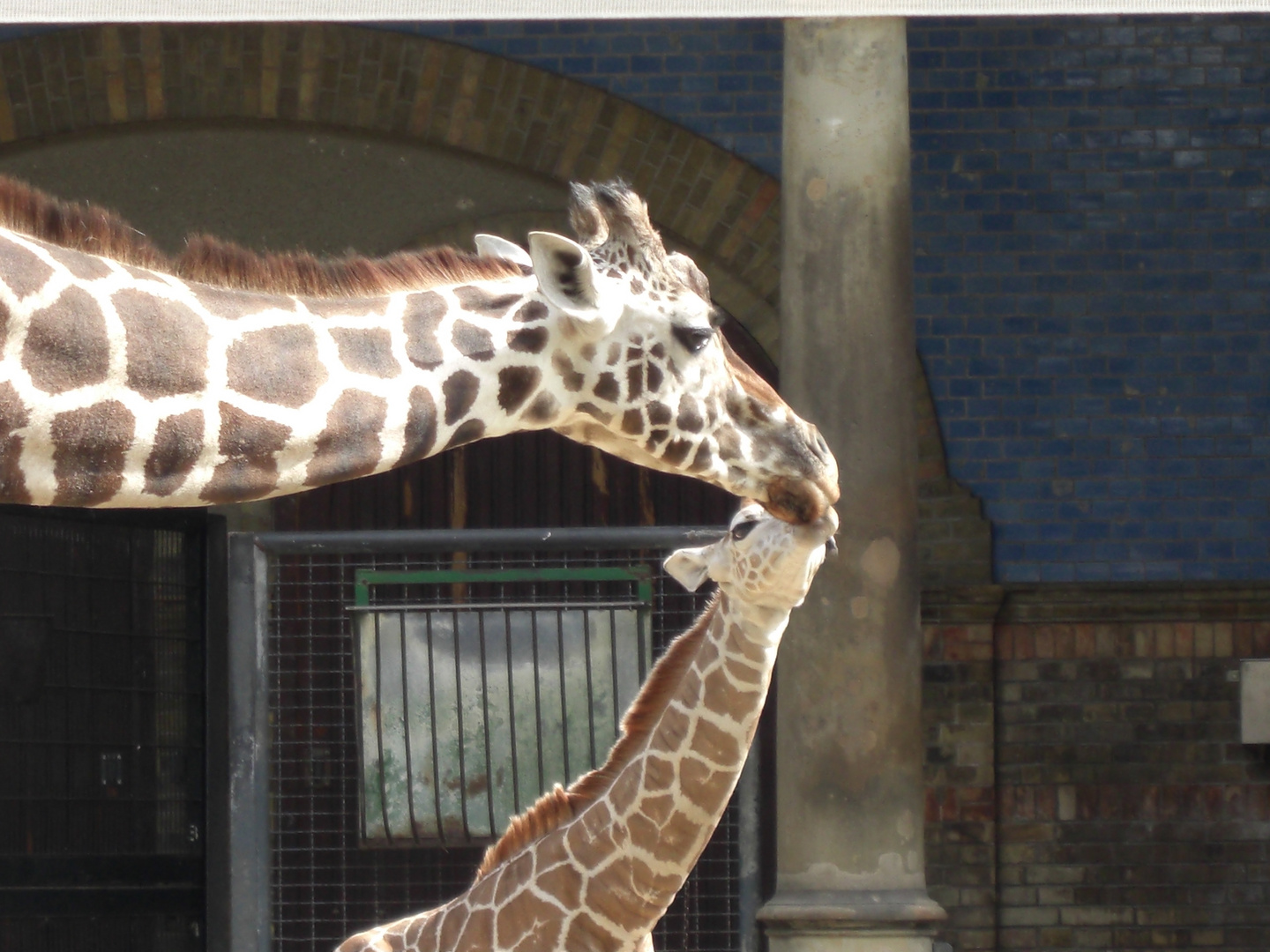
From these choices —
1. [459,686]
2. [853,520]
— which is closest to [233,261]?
[459,686]

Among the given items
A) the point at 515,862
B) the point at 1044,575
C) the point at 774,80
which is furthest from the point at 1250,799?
the point at 515,862

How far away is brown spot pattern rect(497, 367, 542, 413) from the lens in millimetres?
2908

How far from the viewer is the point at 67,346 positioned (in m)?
2.53

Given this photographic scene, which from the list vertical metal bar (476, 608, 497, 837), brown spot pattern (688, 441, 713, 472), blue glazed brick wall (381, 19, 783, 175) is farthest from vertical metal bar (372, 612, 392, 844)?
blue glazed brick wall (381, 19, 783, 175)

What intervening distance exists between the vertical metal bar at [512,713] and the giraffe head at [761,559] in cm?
82

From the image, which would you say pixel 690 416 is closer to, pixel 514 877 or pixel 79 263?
pixel 79 263

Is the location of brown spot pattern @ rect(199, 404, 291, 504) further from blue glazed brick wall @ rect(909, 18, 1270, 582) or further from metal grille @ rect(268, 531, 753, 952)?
blue glazed brick wall @ rect(909, 18, 1270, 582)

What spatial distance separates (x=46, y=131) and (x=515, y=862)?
190 inches

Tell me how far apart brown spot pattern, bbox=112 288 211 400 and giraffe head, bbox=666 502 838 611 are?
1565 mm

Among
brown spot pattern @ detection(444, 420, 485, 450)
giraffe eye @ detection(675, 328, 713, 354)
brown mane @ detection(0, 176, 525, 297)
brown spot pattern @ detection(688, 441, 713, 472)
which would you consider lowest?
brown spot pattern @ detection(688, 441, 713, 472)

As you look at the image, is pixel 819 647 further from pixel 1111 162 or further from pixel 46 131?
pixel 46 131

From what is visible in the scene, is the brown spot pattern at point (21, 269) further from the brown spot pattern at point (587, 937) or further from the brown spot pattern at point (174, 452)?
the brown spot pattern at point (587, 937)

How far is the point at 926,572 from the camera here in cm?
768

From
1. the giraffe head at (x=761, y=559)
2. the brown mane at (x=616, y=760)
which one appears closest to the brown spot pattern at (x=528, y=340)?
the giraffe head at (x=761, y=559)
